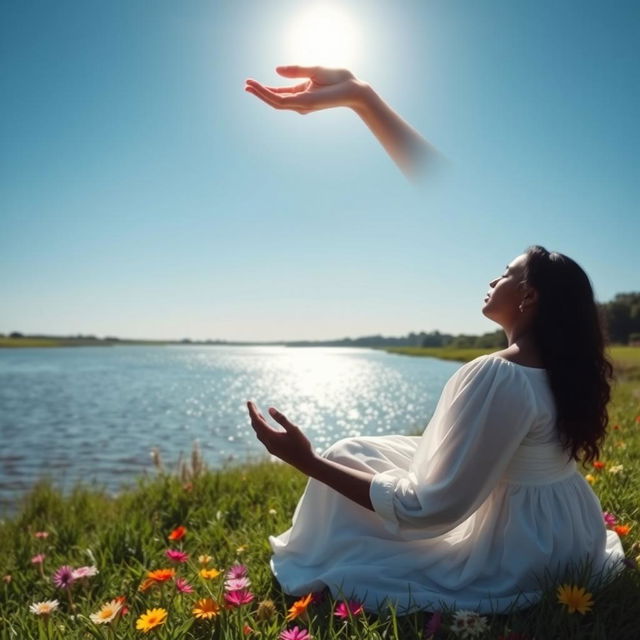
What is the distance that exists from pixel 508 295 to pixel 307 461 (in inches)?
39.8

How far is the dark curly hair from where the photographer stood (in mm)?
2037

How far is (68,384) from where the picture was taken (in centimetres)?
3600

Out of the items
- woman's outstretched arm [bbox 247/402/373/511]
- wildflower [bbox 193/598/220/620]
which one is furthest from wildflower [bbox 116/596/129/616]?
woman's outstretched arm [bbox 247/402/373/511]

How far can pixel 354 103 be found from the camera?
2189mm

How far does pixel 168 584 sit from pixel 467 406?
1.72 m

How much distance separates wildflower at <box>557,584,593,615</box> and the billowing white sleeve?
391 millimetres

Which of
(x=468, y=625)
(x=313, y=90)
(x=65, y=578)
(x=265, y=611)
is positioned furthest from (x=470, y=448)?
(x=65, y=578)

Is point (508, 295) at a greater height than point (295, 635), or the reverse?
point (508, 295)

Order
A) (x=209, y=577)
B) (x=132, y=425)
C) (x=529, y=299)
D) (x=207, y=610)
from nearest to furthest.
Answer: (x=207, y=610)
(x=529, y=299)
(x=209, y=577)
(x=132, y=425)

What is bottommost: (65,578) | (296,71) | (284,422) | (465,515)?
(65,578)

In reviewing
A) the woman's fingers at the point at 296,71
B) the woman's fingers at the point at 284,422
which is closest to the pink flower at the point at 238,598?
the woman's fingers at the point at 284,422

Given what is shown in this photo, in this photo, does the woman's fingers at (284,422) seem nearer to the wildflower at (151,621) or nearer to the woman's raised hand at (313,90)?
the wildflower at (151,621)

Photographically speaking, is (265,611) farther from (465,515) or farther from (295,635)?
(465,515)

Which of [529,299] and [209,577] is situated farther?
[209,577]
